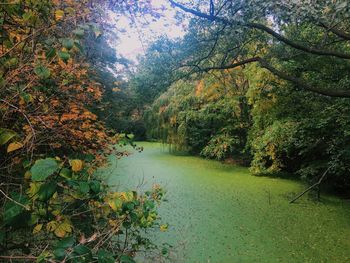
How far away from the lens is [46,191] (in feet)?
2.33

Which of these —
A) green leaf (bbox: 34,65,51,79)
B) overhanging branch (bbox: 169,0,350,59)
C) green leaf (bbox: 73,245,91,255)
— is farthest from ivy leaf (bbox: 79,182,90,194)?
overhanging branch (bbox: 169,0,350,59)

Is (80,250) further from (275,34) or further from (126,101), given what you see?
(126,101)

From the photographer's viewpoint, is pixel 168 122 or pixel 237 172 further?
pixel 168 122

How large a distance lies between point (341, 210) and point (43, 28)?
4.38 m

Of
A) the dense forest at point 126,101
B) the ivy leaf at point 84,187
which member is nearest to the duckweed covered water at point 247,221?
the dense forest at point 126,101

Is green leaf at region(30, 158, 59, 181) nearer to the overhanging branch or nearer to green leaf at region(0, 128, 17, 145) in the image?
green leaf at region(0, 128, 17, 145)

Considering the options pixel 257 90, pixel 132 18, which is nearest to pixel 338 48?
pixel 257 90

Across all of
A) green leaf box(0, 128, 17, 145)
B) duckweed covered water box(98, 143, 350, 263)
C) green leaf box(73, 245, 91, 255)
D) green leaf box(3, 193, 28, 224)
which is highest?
green leaf box(0, 128, 17, 145)

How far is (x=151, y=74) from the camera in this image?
12.2 feet

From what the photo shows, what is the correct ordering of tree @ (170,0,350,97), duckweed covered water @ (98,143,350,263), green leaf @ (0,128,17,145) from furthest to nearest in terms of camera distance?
duckweed covered water @ (98,143,350,263) < tree @ (170,0,350,97) < green leaf @ (0,128,17,145)

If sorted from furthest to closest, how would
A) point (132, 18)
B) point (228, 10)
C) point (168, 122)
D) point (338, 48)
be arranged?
point (168, 122), point (338, 48), point (228, 10), point (132, 18)

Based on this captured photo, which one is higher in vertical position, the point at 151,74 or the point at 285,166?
the point at 151,74

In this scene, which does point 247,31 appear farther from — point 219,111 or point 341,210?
point 219,111

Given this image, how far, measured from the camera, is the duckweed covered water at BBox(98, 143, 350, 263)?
274 centimetres
